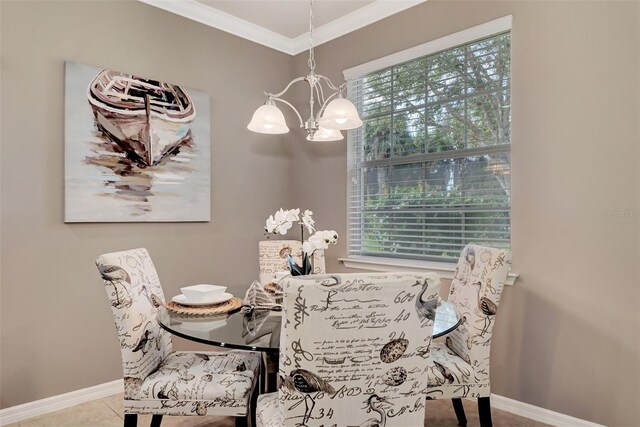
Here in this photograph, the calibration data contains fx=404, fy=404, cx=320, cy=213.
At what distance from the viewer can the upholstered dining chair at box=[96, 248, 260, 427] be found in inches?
65.2

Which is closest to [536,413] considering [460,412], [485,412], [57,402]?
[460,412]

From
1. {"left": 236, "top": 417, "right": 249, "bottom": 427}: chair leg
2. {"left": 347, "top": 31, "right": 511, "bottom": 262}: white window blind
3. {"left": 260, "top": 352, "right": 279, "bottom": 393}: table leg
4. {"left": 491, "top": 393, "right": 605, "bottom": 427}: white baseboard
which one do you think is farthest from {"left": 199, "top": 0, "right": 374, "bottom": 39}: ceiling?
{"left": 491, "top": 393, "right": 605, "bottom": 427}: white baseboard

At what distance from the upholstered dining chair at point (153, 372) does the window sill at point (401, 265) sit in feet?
4.64

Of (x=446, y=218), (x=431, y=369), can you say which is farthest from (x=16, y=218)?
(x=446, y=218)

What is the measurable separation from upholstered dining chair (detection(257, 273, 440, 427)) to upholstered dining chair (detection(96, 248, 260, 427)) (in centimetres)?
58

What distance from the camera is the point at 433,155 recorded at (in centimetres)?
282

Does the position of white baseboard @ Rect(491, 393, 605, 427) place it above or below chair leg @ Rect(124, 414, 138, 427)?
below

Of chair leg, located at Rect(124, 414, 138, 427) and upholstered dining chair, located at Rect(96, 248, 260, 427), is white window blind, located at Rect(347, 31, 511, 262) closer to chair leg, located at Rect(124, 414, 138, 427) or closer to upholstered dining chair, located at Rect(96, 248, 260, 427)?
upholstered dining chair, located at Rect(96, 248, 260, 427)

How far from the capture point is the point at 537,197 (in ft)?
7.63

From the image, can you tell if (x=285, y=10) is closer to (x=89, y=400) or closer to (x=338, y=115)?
(x=338, y=115)

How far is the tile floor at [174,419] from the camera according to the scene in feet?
7.50

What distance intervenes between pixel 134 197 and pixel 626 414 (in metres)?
3.11

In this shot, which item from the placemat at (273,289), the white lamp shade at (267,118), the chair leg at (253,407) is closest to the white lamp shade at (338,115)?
the white lamp shade at (267,118)

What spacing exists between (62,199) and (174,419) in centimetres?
149
